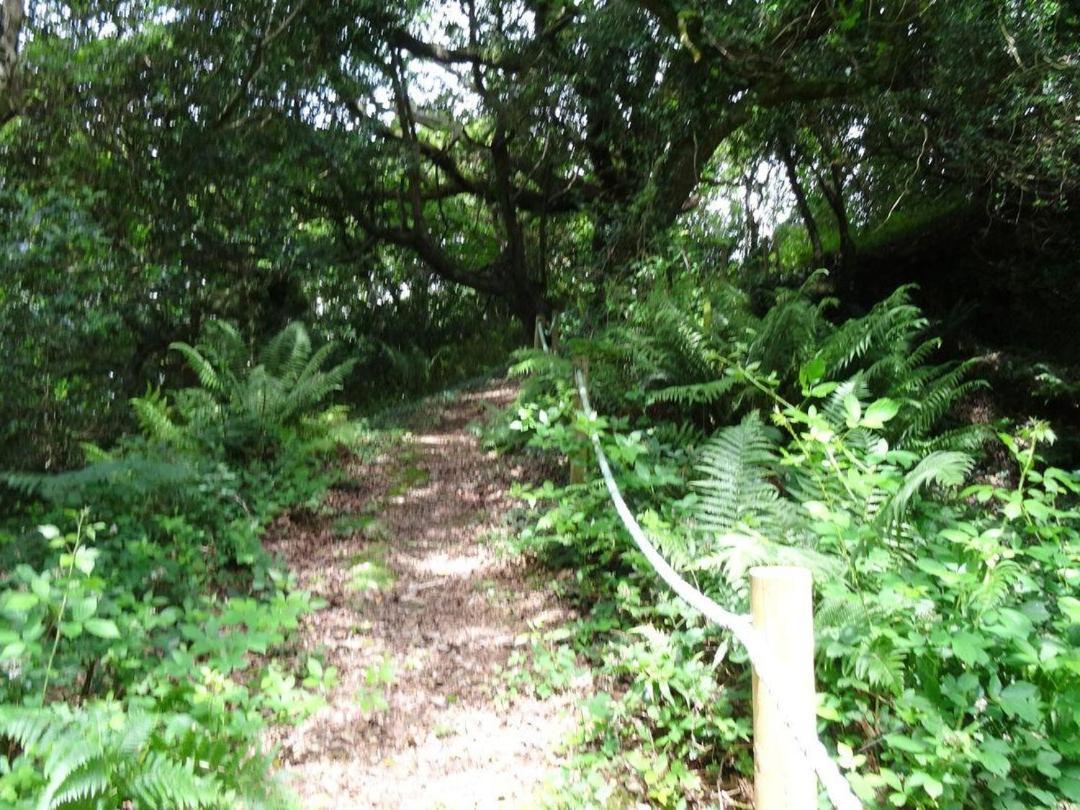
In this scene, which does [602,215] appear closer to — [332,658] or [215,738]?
[332,658]

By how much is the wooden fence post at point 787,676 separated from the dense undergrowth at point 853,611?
0.61 m

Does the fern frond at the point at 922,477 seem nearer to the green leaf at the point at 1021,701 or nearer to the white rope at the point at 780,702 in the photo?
the green leaf at the point at 1021,701

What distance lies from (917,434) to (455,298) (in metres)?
11.7

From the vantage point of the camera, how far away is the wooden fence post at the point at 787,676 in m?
1.78

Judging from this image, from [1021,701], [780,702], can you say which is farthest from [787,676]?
[1021,701]

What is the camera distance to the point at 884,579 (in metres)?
2.79

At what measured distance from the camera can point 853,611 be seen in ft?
8.97

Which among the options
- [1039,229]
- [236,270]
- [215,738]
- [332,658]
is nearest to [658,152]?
[1039,229]

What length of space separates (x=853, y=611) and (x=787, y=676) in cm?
108

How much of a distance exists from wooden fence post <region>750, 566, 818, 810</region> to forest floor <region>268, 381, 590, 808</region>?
3.94 ft

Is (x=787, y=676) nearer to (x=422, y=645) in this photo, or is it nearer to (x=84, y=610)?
(x=84, y=610)

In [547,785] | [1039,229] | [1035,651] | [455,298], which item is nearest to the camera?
[1035,651]

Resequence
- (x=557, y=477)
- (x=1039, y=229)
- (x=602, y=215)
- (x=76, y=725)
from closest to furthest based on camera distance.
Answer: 1. (x=76, y=725)
2. (x=557, y=477)
3. (x=1039, y=229)
4. (x=602, y=215)

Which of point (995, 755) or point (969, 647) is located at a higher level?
point (969, 647)
